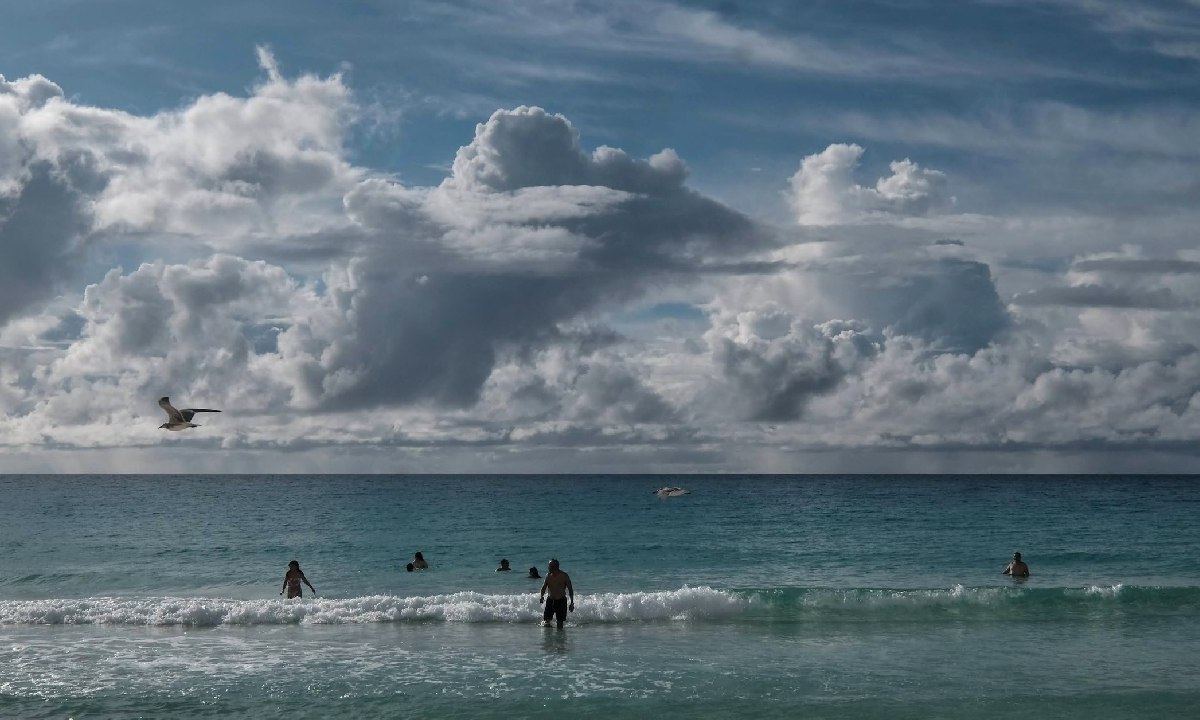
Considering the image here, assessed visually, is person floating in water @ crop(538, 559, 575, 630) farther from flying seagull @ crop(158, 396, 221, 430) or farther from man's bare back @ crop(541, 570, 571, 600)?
flying seagull @ crop(158, 396, 221, 430)

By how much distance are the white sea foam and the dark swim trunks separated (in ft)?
4.12

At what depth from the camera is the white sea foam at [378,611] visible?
2545cm

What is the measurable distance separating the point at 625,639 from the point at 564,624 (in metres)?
2.23

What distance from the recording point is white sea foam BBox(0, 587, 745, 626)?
25453mm

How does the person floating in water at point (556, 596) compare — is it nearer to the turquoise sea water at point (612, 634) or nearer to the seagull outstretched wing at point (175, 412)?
the turquoise sea water at point (612, 634)

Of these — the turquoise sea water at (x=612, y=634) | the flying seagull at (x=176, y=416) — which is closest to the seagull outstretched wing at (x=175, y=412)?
the flying seagull at (x=176, y=416)

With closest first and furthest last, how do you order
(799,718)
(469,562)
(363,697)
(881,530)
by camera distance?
(799,718)
(363,697)
(469,562)
(881,530)

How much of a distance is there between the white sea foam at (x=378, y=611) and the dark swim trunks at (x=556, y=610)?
1254 millimetres

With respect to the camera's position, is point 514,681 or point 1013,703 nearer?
point 1013,703

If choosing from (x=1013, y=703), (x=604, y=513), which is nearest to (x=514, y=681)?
(x=1013, y=703)

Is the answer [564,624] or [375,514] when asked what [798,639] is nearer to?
[564,624]

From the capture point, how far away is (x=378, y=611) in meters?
25.9

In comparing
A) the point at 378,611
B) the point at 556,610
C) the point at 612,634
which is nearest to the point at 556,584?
the point at 556,610

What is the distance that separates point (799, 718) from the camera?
1620 centimetres
